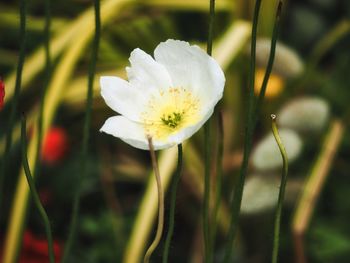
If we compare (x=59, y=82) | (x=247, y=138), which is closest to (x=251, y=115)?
(x=247, y=138)

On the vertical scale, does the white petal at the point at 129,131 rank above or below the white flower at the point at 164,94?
below

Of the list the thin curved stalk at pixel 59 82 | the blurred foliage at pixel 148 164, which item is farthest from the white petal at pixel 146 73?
the blurred foliage at pixel 148 164

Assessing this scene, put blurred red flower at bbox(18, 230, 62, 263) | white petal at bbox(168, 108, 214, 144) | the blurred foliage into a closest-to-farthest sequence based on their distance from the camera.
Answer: white petal at bbox(168, 108, 214, 144) < blurred red flower at bbox(18, 230, 62, 263) < the blurred foliage

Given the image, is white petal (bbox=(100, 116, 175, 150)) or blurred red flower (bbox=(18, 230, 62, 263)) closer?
white petal (bbox=(100, 116, 175, 150))

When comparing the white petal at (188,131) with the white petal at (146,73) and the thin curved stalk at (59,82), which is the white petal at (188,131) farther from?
the thin curved stalk at (59,82)

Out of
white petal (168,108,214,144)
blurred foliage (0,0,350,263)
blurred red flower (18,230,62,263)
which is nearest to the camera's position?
white petal (168,108,214,144)

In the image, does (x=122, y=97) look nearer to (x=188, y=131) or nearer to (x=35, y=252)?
(x=188, y=131)

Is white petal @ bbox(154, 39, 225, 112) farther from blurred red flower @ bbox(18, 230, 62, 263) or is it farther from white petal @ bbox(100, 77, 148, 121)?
blurred red flower @ bbox(18, 230, 62, 263)

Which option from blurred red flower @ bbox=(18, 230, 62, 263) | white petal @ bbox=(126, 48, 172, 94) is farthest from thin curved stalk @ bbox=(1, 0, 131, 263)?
white petal @ bbox=(126, 48, 172, 94)
